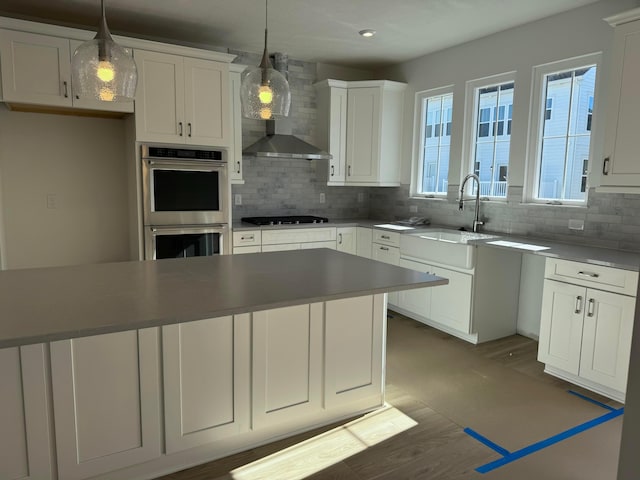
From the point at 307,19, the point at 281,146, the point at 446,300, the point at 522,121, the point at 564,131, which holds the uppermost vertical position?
the point at 307,19

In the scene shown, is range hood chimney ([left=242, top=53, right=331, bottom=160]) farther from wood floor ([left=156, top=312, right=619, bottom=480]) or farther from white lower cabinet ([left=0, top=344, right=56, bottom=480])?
white lower cabinet ([left=0, top=344, right=56, bottom=480])

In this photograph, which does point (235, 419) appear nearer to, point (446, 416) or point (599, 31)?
point (446, 416)

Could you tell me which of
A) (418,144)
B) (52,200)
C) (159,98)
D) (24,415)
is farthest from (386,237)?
(24,415)

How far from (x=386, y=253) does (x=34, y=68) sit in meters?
3.30

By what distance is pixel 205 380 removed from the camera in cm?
213

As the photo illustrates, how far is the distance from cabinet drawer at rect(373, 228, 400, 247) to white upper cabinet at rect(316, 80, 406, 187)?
2.22 ft

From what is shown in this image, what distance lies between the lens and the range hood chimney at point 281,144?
448 centimetres

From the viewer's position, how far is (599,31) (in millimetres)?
3408

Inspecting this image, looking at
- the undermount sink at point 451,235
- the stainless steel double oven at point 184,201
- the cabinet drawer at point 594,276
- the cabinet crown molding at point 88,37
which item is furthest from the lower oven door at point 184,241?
the cabinet drawer at point 594,276

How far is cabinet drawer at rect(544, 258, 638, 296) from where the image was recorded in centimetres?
275

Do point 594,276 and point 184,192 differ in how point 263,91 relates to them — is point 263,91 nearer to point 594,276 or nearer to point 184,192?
point 184,192

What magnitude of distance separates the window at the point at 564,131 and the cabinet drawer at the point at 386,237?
124 cm

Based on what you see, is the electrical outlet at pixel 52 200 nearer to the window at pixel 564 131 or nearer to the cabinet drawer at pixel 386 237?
the cabinet drawer at pixel 386 237

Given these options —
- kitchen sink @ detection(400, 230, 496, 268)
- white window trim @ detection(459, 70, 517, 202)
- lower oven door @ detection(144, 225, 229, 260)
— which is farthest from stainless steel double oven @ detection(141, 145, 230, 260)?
white window trim @ detection(459, 70, 517, 202)
